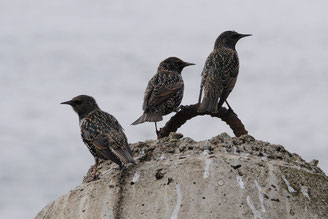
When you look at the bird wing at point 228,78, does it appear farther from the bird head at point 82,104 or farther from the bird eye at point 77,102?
the bird eye at point 77,102

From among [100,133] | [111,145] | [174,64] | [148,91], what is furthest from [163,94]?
[111,145]

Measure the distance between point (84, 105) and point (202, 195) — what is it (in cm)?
263

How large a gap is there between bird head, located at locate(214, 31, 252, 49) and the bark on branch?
362 centimetres

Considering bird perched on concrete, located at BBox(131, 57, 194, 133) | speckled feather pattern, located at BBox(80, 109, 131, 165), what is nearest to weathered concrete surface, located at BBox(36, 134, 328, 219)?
speckled feather pattern, located at BBox(80, 109, 131, 165)

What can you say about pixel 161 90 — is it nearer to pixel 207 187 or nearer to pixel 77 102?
pixel 77 102

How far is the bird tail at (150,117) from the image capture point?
26.7 ft

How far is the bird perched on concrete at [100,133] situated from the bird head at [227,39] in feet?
11.4

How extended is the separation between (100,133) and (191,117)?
37.4 inches

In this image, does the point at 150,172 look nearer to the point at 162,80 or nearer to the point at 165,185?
the point at 165,185

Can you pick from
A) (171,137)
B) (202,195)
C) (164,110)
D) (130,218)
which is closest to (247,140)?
(171,137)

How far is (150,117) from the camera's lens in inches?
323

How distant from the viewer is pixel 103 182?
16.5ft

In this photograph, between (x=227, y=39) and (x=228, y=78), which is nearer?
(x=228, y=78)

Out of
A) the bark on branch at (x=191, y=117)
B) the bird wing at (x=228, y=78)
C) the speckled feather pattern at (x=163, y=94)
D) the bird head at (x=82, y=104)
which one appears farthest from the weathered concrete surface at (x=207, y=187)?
the speckled feather pattern at (x=163, y=94)
